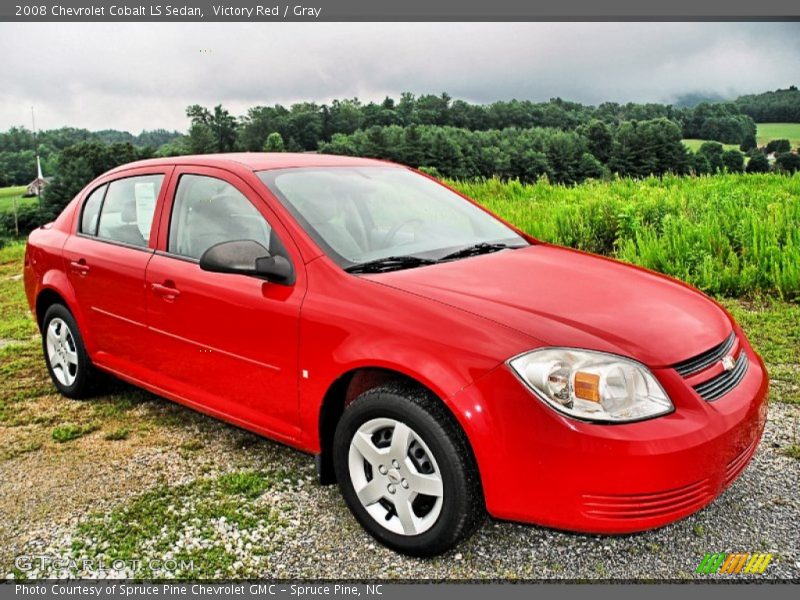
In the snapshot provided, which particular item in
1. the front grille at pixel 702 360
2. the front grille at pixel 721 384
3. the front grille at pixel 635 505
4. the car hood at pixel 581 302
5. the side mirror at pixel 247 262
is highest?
the side mirror at pixel 247 262

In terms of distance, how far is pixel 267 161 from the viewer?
3943mm

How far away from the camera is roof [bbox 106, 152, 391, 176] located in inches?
151

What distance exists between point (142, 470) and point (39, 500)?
51cm

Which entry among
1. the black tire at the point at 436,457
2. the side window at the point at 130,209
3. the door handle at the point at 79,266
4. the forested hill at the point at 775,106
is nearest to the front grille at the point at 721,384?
the black tire at the point at 436,457

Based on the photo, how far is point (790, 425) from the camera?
4.14 meters

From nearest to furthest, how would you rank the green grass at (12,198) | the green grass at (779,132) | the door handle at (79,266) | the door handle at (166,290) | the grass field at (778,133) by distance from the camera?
the door handle at (166,290) < the door handle at (79,266) < the grass field at (778,133) < the green grass at (779,132) < the green grass at (12,198)

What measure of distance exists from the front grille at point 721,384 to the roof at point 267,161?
2.34m

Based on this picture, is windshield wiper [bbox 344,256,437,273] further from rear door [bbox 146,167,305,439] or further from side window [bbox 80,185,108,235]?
side window [bbox 80,185,108,235]

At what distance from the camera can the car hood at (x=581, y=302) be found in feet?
8.78

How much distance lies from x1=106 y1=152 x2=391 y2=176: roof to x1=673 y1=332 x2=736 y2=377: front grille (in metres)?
2.25

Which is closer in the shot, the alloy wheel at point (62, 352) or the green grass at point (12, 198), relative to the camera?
the alloy wheel at point (62, 352)

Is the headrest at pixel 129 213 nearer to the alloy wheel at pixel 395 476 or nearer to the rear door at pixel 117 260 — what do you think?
the rear door at pixel 117 260

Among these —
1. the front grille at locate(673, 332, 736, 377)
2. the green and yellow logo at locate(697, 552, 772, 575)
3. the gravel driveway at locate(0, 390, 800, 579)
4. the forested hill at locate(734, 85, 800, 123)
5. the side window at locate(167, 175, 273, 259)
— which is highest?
the forested hill at locate(734, 85, 800, 123)

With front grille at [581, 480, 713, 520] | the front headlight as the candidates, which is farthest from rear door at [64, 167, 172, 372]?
front grille at [581, 480, 713, 520]
